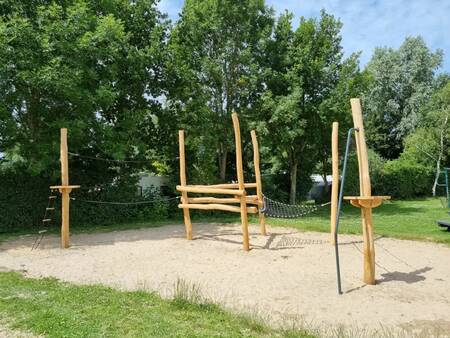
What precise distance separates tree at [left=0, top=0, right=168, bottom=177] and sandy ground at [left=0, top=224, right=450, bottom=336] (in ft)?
9.97

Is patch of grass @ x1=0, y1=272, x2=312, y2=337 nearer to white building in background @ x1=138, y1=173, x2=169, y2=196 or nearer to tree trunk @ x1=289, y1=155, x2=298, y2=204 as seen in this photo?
white building in background @ x1=138, y1=173, x2=169, y2=196

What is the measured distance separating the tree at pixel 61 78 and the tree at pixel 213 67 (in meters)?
2.09

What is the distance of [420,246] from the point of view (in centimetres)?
935

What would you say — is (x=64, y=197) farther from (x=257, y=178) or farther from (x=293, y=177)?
(x=293, y=177)

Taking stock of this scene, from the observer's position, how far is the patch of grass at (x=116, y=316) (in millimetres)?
4078

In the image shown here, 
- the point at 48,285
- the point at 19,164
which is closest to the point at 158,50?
the point at 19,164

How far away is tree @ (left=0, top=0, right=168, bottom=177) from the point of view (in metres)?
10.5

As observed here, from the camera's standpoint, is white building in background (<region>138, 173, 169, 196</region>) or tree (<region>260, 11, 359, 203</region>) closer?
tree (<region>260, 11, 359, 203</region>)

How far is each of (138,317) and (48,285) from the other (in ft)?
7.63

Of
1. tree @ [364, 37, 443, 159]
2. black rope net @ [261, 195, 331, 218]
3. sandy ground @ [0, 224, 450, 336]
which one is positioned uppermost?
tree @ [364, 37, 443, 159]

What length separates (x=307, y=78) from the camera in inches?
667

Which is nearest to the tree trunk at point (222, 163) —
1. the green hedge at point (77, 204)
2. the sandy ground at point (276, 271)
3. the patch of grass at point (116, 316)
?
the green hedge at point (77, 204)

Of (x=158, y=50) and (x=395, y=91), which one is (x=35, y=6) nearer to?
(x=158, y=50)

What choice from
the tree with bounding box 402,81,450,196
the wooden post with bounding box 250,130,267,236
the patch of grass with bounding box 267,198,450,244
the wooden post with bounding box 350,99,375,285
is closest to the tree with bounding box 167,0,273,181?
the patch of grass with bounding box 267,198,450,244
